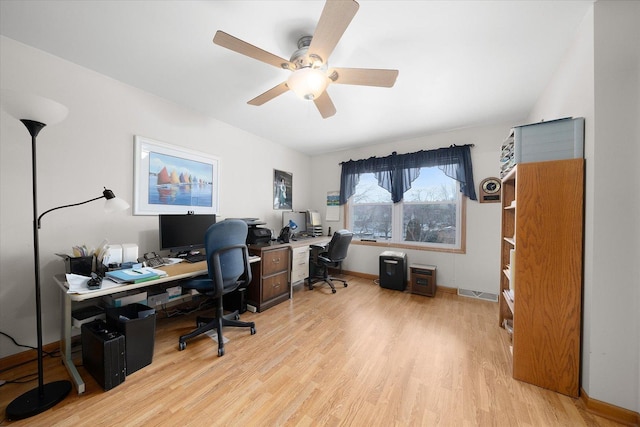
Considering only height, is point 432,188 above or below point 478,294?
above

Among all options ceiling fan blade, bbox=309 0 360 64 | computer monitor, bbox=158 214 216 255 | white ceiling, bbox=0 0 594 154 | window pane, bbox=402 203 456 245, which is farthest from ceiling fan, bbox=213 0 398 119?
window pane, bbox=402 203 456 245

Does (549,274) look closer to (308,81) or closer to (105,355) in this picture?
(308,81)

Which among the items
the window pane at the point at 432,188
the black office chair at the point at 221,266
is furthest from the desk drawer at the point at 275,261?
the window pane at the point at 432,188

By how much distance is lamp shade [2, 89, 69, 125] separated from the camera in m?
1.18

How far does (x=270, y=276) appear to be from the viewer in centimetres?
282

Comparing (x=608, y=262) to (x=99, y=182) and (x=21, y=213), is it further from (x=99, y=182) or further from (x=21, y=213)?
(x=21, y=213)

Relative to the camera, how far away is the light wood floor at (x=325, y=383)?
4.31 feet

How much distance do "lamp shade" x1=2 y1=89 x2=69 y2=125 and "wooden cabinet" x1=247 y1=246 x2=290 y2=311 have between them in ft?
6.32

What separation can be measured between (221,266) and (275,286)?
1081 millimetres

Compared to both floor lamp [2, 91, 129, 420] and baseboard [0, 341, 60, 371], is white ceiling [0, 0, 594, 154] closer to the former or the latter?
floor lamp [2, 91, 129, 420]

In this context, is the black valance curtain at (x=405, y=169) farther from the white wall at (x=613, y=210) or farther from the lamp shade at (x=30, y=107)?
the lamp shade at (x=30, y=107)

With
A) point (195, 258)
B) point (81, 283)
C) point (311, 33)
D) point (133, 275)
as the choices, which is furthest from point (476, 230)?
point (81, 283)

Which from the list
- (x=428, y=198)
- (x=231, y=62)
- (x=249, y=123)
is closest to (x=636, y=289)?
(x=428, y=198)

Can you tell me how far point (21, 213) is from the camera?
1731mm
